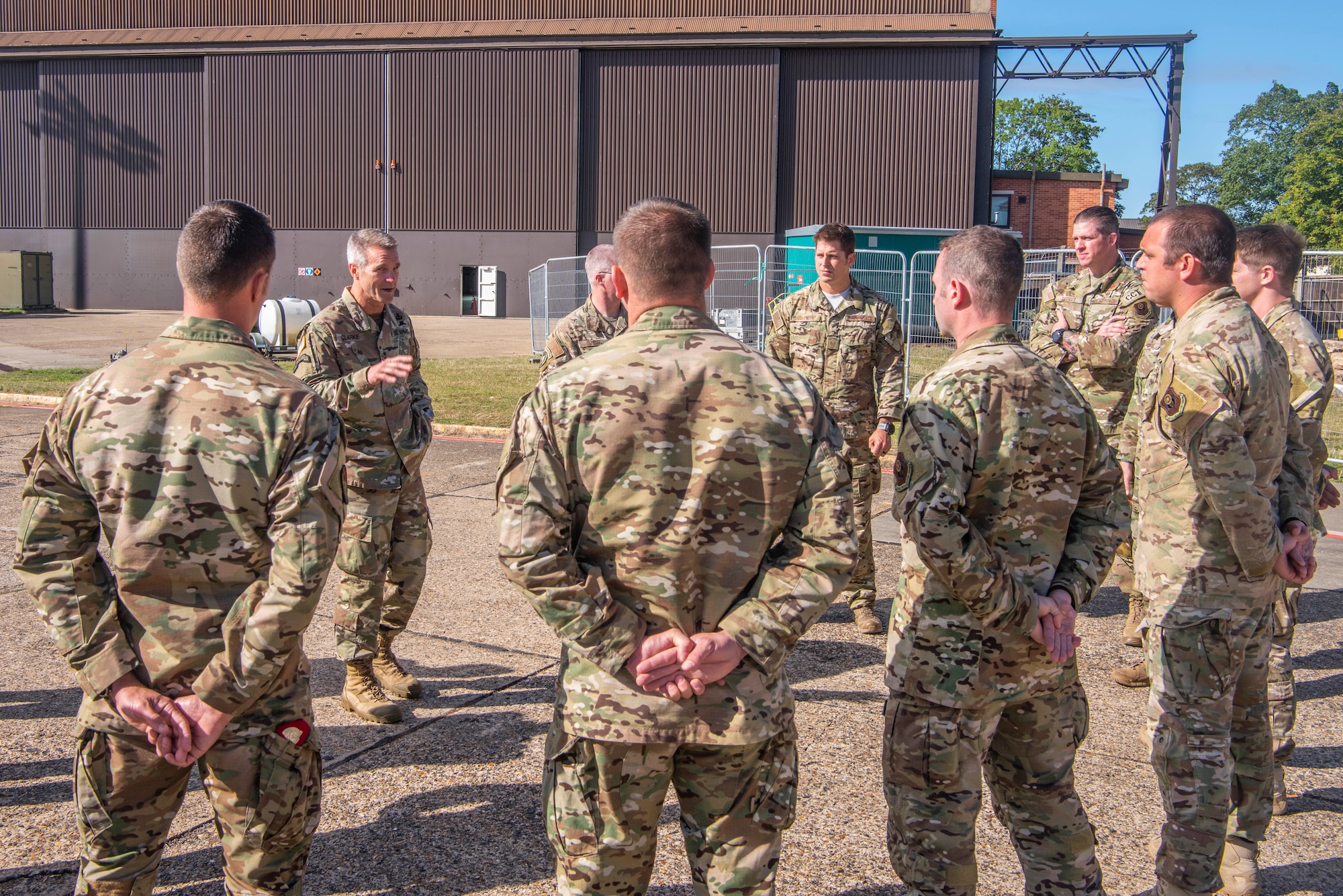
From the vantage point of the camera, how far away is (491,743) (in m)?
4.30

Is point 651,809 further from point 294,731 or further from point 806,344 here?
point 806,344

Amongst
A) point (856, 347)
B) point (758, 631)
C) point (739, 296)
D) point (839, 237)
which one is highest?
point (739, 296)

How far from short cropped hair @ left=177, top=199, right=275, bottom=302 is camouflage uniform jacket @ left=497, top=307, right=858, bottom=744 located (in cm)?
79

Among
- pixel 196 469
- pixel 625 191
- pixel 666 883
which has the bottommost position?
pixel 666 883

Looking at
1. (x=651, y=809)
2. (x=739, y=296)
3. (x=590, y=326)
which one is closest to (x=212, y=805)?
(x=651, y=809)

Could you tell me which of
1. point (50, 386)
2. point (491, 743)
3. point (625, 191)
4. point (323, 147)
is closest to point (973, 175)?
point (625, 191)

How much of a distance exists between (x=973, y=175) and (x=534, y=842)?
98.1 feet

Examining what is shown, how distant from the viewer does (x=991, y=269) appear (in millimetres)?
2791

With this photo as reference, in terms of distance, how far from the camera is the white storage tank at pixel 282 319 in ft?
58.7

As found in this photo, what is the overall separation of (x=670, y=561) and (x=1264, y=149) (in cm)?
10534

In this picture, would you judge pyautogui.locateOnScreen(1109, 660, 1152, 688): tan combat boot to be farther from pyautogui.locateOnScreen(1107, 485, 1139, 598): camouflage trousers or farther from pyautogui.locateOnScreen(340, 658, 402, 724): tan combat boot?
pyautogui.locateOnScreen(340, 658, 402, 724): tan combat boot

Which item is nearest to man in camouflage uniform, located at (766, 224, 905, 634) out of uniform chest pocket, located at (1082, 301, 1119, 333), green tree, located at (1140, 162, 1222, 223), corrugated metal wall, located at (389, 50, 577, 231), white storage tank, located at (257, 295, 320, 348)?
uniform chest pocket, located at (1082, 301, 1119, 333)

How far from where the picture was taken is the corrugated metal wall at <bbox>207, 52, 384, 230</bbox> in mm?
32719

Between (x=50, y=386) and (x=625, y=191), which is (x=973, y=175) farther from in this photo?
(x=50, y=386)
